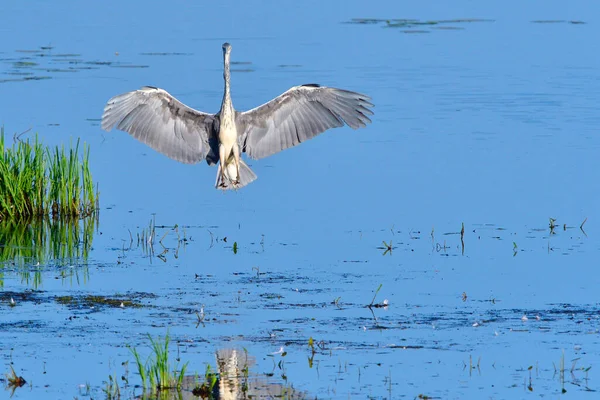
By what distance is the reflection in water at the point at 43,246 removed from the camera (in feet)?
32.1

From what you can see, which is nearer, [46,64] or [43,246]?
[43,246]

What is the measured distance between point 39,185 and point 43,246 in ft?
3.14

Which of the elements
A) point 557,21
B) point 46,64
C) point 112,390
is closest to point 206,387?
point 112,390

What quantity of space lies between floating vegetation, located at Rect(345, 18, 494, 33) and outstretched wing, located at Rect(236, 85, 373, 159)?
1409cm

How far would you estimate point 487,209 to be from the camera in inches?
473

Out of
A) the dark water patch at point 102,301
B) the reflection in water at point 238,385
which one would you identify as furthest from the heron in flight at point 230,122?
the reflection in water at point 238,385

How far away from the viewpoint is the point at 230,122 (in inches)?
421

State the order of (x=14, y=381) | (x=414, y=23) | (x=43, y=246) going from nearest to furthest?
(x=14, y=381)
(x=43, y=246)
(x=414, y=23)

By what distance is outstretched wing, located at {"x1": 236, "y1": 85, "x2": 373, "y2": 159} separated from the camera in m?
10.6

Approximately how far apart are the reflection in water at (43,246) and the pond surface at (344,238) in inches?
1.5

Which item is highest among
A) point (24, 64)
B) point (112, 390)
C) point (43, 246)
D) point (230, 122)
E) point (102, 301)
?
point (24, 64)

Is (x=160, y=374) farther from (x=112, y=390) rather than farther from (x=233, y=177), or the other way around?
(x=233, y=177)

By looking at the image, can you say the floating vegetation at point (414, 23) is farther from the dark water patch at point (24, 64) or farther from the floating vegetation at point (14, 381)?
the floating vegetation at point (14, 381)

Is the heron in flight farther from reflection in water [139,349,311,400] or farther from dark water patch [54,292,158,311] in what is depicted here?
reflection in water [139,349,311,400]
